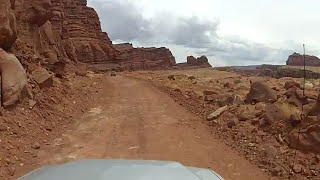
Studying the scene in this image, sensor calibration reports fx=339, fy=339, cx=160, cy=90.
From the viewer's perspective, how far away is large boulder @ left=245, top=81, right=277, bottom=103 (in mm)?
12070

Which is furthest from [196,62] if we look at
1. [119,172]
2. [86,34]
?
[119,172]

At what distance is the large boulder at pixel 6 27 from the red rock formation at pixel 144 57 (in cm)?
6870

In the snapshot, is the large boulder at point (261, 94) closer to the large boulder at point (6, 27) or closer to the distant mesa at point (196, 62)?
the large boulder at point (6, 27)

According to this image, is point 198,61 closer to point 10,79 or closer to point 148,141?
point 10,79

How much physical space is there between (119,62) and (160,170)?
267ft

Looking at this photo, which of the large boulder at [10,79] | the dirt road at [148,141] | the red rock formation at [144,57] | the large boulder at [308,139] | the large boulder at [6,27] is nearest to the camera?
the large boulder at [308,139]

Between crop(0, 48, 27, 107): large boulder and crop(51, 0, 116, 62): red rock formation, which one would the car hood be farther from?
crop(51, 0, 116, 62): red rock formation

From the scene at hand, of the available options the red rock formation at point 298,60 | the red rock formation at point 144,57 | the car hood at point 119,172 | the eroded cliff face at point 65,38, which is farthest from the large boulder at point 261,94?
the red rock formation at point 298,60

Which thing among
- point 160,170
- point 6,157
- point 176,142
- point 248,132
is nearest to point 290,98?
point 248,132

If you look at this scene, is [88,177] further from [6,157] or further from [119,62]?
[119,62]

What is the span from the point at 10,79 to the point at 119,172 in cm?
900

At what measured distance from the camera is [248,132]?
9531 millimetres

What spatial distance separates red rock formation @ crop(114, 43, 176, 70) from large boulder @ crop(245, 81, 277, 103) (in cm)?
6925

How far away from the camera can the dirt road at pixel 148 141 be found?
798 cm
